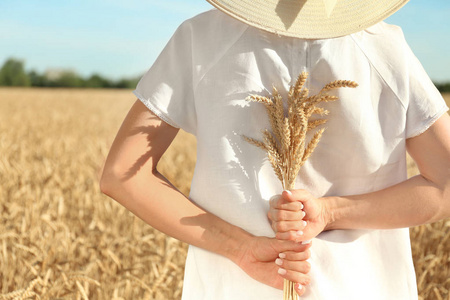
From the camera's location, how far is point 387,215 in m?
1.42

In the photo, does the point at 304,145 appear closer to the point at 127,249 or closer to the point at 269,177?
the point at 269,177

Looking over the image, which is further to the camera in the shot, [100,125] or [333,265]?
[100,125]

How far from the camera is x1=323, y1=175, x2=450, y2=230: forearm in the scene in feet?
4.62

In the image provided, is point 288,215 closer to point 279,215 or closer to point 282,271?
point 279,215

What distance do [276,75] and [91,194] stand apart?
348 cm

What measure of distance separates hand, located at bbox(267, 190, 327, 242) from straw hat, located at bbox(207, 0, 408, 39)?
378mm

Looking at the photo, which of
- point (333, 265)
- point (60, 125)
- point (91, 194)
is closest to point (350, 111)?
point (333, 265)

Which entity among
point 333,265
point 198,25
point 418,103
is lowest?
point 333,265

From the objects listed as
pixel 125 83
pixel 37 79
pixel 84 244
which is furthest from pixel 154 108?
pixel 37 79

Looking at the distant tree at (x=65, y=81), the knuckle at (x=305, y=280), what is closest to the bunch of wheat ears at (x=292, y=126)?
the knuckle at (x=305, y=280)

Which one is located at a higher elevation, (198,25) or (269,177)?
(198,25)

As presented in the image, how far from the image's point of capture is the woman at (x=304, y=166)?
1.34 m

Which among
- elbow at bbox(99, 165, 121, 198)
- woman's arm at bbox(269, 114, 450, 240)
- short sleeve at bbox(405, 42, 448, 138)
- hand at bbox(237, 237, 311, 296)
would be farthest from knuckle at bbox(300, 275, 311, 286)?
elbow at bbox(99, 165, 121, 198)

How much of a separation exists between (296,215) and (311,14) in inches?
18.7
